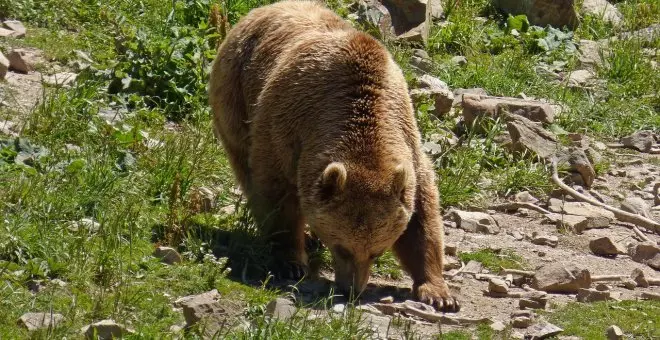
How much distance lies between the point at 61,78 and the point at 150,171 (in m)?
2.03

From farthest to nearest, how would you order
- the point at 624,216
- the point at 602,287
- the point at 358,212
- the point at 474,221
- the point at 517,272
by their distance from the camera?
the point at 624,216, the point at 474,221, the point at 517,272, the point at 602,287, the point at 358,212

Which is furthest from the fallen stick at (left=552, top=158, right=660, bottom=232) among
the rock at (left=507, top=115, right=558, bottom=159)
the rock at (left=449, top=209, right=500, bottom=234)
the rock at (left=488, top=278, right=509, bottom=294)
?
the rock at (left=488, top=278, right=509, bottom=294)

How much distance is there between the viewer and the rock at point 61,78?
10.1m

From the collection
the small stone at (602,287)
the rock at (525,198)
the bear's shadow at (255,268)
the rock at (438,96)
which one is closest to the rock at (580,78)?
the rock at (438,96)

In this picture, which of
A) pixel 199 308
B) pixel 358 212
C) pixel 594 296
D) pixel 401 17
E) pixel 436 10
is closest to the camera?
pixel 199 308

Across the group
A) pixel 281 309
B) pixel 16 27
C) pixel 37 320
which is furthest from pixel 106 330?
pixel 16 27

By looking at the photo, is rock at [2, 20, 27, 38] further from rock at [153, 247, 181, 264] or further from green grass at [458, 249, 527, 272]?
green grass at [458, 249, 527, 272]

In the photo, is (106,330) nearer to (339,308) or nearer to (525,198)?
(339,308)

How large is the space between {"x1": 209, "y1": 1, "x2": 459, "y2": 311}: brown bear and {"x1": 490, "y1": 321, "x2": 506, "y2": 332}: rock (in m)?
0.42

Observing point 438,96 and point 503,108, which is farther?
point 438,96

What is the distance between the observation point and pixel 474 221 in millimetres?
9320

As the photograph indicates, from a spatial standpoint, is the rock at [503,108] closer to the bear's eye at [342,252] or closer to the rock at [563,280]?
the rock at [563,280]

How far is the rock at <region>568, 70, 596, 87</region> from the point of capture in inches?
485

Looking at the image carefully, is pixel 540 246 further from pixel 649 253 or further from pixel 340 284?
pixel 340 284
